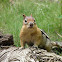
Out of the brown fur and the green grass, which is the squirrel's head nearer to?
the brown fur

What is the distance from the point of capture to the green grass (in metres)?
5.43

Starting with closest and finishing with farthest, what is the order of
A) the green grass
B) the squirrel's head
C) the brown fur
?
the squirrel's head < the brown fur < the green grass

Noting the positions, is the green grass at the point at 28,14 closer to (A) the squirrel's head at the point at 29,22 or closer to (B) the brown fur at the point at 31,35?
(B) the brown fur at the point at 31,35

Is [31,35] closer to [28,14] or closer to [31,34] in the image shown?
[31,34]

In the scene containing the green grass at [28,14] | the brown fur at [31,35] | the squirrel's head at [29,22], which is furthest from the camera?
the green grass at [28,14]

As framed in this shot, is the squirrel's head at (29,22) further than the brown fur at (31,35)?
No

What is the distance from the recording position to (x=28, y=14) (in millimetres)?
6324

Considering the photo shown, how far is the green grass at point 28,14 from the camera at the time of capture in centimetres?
543

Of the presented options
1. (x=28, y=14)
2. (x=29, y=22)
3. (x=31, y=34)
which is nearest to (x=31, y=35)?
(x=31, y=34)

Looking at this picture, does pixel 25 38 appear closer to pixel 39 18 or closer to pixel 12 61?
pixel 12 61

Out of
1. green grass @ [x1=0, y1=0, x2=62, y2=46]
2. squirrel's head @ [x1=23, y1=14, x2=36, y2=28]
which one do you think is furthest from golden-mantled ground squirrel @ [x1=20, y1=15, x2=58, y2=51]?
green grass @ [x1=0, y1=0, x2=62, y2=46]

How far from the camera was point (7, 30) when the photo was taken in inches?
213

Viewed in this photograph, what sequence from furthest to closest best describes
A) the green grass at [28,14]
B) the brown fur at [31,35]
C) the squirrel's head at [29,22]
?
1. the green grass at [28,14]
2. the brown fur at [31,35]
3. the squirrel's head at [29,22]

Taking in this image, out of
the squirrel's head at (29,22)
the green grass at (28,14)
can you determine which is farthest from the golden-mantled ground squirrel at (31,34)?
the green grass at (28,14)
